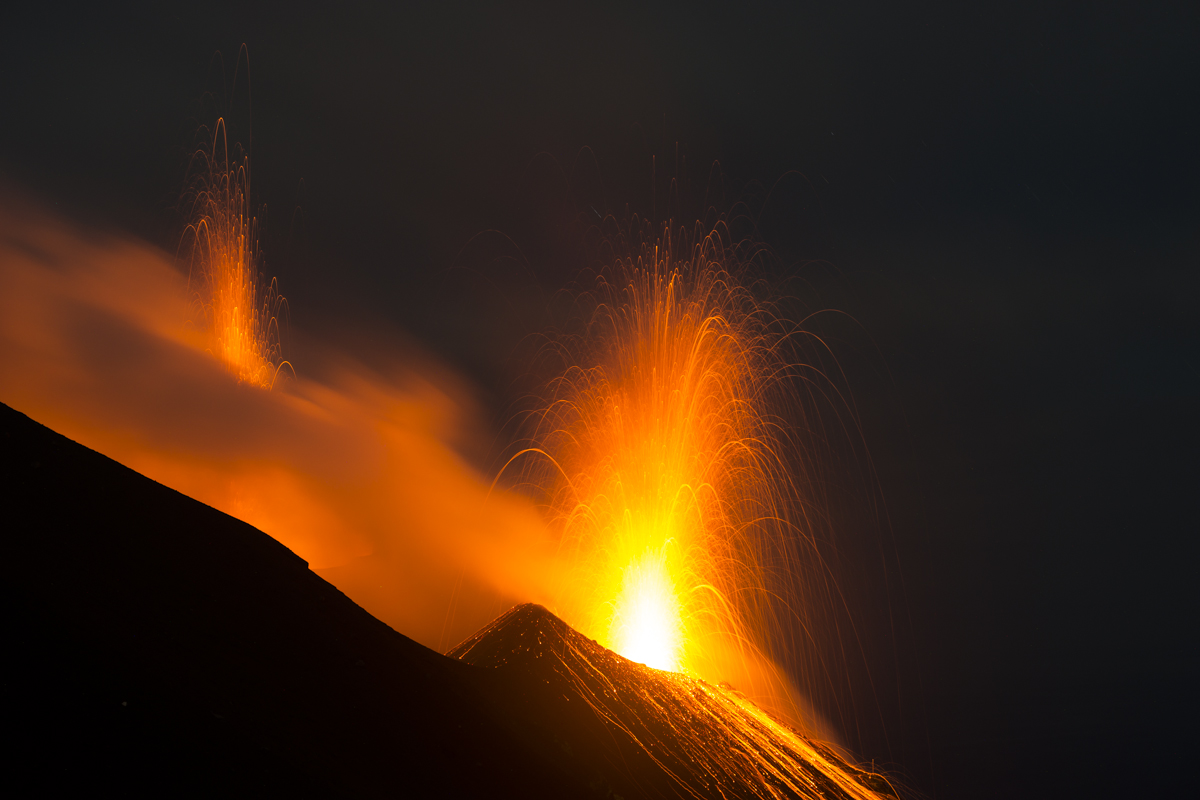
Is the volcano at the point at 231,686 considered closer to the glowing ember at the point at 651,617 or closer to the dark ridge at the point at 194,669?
the dark ridge at the point at 194,669

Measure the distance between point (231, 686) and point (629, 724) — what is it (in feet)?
54.1

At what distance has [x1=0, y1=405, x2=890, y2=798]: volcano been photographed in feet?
34.6

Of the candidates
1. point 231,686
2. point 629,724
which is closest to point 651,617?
point 629,724

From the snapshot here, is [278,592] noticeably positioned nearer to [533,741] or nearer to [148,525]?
[148,525]

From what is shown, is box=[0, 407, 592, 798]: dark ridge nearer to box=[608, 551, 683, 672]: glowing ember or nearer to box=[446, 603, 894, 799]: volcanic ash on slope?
box=[446, 603, 894, 799]: volcanic ash on slope

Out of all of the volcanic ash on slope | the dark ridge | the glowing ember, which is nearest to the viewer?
the dark ridge

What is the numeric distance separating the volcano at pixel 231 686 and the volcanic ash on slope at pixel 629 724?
0.13 meters

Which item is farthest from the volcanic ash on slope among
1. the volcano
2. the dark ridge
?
the dark ridge

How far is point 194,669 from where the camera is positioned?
13023 millimetres

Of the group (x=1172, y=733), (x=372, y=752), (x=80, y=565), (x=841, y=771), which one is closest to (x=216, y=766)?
(x=372, y=752)

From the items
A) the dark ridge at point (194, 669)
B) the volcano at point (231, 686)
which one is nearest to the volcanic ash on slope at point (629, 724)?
the volcano at point (231, 686)

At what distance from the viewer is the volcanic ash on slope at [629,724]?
22.4 meters

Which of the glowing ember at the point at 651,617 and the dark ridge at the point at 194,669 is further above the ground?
the glowing ember at the point at 651,617

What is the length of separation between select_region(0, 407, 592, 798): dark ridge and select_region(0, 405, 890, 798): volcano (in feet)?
0.14
